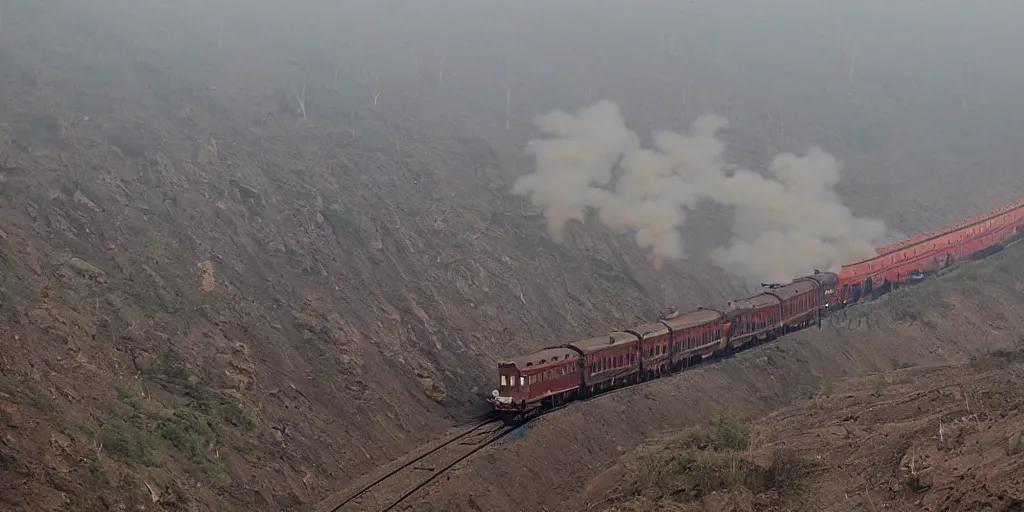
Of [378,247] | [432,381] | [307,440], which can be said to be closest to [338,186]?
[378,247]

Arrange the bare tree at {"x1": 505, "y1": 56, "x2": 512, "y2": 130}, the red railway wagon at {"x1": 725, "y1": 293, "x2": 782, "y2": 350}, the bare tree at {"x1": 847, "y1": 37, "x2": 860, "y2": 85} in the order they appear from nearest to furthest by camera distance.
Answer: the red railway wagon at {"x1": 725, "y1": 293, "x2": 782, "y2": 350} < the bare tree at {"x1": 505, "y1": 56, "x2": 512, "y2": 130} < the bare tree at {"x1": 847, "y1": 37, "x2": 860, "y2": 85}

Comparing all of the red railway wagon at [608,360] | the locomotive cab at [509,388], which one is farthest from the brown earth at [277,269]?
the locomotive cab at [509,388]

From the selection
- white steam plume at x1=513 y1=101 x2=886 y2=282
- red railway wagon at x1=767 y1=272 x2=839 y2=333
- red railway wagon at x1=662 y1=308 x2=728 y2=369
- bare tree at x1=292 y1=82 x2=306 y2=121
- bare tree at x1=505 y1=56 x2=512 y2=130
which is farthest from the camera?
bare tree at x1=505 y1=56 x2=512 y2=130

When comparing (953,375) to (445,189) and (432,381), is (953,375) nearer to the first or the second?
(432,381)

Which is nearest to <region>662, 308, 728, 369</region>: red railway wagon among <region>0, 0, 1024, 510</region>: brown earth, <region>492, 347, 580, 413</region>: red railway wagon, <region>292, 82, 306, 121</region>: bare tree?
<region>0, 0, 1024, 510</region>: brown earth

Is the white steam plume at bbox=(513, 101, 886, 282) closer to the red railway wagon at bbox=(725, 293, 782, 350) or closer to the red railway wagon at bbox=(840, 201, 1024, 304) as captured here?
the red railway wagon at bbox=(840, 201, 1024, 304)

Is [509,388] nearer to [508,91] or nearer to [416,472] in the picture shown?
[416,472]

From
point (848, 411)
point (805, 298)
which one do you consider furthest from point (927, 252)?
point (848, 411)
